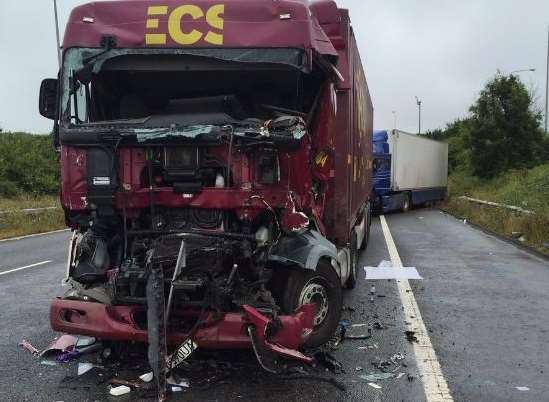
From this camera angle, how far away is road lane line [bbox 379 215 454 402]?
15.0 feet

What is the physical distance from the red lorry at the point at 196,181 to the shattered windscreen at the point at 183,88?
0.06 feet

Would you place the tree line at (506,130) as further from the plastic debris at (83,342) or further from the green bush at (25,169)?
the plastic debris at (83,342)

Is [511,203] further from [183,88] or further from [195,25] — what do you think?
[195,25]

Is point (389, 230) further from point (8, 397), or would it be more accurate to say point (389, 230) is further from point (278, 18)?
point (8, 397)

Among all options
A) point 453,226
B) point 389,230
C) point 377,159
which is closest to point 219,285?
point 389,230

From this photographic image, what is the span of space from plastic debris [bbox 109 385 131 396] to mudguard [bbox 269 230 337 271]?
1.49 meters

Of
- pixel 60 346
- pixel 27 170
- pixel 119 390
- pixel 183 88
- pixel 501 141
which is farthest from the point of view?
pixel 501 141

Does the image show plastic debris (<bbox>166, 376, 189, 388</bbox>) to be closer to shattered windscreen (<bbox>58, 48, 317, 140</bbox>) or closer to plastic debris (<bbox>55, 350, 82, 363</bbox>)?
plastic debris (<bbox>55, 350, 82, 363</bbox>)

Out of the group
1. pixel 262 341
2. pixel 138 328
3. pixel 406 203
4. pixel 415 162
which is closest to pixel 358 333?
pixel 262 341

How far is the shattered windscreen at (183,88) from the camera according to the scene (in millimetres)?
5331

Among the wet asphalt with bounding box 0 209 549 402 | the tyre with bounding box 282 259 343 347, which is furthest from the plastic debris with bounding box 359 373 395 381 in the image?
the tyre with bounding box 282 259 343 347

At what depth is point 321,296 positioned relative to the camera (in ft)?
17.8

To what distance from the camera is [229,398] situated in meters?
4.46

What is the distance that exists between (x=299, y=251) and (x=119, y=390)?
1.78 meters
